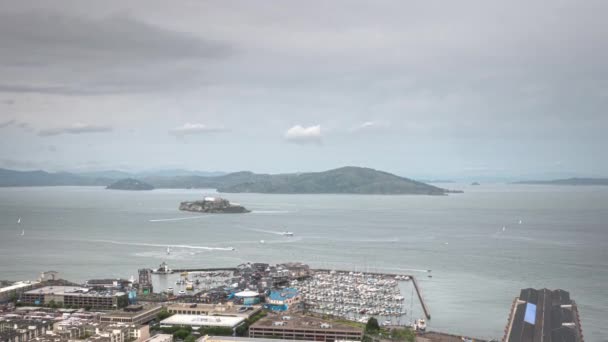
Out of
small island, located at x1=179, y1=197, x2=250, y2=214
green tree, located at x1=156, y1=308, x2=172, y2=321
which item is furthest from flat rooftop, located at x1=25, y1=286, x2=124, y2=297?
small island, located at x1=179, y1=197, x2=250, y2=214

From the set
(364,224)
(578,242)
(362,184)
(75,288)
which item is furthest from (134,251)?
(362,184)

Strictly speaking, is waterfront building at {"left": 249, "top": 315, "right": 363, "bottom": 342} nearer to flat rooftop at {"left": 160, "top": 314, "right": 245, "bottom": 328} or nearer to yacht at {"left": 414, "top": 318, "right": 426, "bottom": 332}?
flat rooftop at {"left": 160, "top": 314, "right": 245, "bottom": 328}

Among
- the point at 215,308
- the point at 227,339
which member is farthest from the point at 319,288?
the point at 227,339

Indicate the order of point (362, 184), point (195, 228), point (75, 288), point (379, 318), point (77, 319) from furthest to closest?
point (362, 184), point (195, 228), point (75, 288), point (379, 318), point (77, 319)

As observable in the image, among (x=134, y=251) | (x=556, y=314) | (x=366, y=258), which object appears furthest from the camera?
(x=134, y=251)

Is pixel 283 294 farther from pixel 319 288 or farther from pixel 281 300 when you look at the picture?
pixel 319 288

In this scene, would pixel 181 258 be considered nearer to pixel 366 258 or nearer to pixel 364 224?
pixel 366 258

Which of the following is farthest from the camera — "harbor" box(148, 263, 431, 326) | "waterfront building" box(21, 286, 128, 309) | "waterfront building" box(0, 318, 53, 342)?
"harbor" box(148, 263, 431, 326)
